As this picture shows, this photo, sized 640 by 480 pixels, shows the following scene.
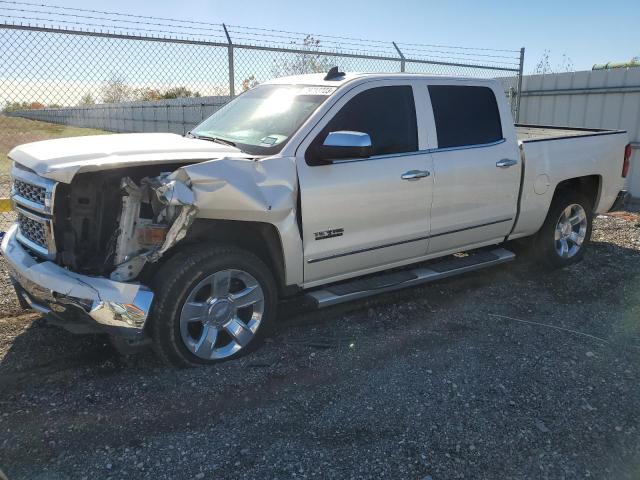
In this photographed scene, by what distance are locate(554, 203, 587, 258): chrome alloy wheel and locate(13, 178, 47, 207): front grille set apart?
495 centimetres

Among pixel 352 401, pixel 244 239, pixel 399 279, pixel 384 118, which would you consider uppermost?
pixel 384 118

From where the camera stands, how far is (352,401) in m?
3.38

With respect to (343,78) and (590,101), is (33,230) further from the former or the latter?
(590,101)

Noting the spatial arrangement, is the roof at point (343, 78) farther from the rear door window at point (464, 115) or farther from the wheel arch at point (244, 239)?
the wheel arch at point (244, 239)

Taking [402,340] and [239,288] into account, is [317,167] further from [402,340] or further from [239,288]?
[402,340]

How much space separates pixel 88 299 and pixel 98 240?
0.49 meters

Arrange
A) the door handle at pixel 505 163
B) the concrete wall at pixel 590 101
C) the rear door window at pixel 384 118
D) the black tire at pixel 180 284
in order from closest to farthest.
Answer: the black tire at pixel 180 284, the rear door window at pixel 384 118, the door handle at pixel 505 163, the concrete wall at pixel 590 101

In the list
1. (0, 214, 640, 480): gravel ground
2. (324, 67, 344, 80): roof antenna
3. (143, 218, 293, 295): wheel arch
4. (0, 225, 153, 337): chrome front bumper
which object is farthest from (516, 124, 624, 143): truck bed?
(0, 225, 153, 337): chrome front bumper

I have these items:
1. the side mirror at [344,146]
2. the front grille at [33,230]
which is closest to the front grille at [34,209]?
the front grille at [33,230]

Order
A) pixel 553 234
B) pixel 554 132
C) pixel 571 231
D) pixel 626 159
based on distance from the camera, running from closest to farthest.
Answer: pixel 553 234
pixel 571 231
pixel 626 159
pixel 554 132

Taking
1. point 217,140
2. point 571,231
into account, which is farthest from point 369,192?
point 571,231

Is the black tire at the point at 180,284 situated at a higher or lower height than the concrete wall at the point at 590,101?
lower

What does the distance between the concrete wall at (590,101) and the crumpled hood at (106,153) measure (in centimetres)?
882

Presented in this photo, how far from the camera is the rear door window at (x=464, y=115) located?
4.69 meters
